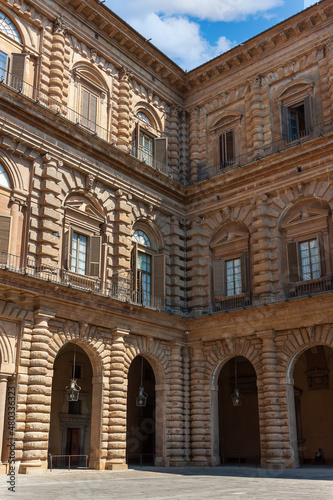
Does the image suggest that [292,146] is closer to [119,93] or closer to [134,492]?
[119,93]

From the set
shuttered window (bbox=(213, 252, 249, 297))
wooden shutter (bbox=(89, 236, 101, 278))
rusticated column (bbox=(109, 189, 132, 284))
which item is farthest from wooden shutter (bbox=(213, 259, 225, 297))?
wooden shutter (bbox=(89, 236, 101, 278))

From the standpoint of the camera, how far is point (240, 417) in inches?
1204

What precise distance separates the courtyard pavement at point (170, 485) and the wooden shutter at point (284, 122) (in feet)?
49.0

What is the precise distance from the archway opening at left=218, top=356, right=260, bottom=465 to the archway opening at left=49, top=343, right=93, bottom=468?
7404 millimetres

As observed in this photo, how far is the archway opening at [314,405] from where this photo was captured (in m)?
27.5

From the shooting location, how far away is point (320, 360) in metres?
28.6

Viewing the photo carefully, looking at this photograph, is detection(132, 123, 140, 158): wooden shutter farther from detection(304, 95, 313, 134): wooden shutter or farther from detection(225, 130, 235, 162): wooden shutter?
detection(304, 95, 313, 134): wooden shutter

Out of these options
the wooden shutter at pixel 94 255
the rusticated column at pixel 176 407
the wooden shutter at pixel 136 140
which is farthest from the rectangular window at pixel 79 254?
the rusticated column at pixel 176 407

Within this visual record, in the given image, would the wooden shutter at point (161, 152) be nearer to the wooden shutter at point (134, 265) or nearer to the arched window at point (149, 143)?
the arched window at point (149, 143)

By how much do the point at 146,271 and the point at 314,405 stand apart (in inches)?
430

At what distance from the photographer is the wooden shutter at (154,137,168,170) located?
29.0m

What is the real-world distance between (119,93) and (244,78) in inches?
259

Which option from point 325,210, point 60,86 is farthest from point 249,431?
point 60,86

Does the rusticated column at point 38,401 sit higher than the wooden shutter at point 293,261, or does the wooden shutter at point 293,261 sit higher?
the wooden shutter at point 293,261
